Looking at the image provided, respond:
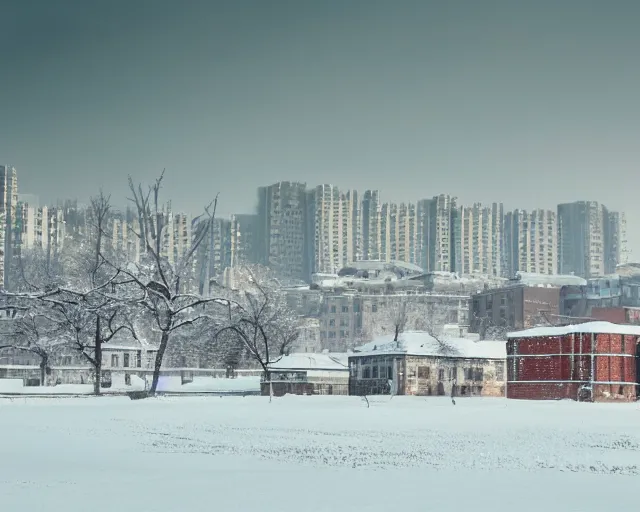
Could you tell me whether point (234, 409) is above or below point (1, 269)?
below

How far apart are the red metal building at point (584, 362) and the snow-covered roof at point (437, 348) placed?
12.0 metres

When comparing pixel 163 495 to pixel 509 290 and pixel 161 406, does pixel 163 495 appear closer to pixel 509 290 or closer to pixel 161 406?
pixel 161 406

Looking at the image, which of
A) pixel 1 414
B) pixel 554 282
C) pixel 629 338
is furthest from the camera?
pixel 554 282

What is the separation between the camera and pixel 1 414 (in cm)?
4509

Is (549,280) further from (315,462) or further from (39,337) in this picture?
(315,462)

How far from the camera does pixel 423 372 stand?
257ft

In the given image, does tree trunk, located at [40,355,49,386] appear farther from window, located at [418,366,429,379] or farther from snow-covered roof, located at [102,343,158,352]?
window, located at [418,366,429,379]

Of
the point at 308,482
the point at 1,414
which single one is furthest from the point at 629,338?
the point at 308,482

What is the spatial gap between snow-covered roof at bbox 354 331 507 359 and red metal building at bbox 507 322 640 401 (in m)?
12.0

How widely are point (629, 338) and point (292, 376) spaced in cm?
3363

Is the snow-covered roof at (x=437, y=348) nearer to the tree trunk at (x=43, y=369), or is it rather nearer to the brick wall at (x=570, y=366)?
the brick wall at (x=570, y=366)

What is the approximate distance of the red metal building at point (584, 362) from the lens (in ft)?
207

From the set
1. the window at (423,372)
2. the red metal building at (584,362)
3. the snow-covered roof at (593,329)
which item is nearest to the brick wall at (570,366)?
the red metal building at (584,362)

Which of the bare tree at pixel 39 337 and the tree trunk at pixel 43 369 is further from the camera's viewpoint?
the tree trunk at pixel 43 369
